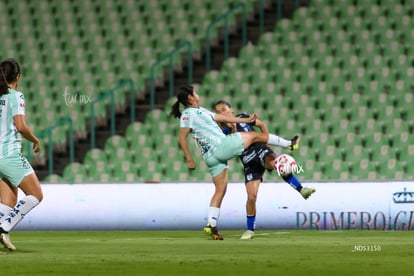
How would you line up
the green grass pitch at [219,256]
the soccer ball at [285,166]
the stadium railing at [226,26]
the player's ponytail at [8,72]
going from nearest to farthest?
the green grass pitch at [219,256] < the player's ponytail at [8,72] < the soccer ball at [285,166] < the stadium railing at [226,26]

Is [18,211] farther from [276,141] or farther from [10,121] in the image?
[276,141]

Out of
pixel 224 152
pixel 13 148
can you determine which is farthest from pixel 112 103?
pixel 13 148

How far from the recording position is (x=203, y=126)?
12633 mm

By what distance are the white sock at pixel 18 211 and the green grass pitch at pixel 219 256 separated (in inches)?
10.8

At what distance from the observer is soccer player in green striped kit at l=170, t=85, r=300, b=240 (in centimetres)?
1250

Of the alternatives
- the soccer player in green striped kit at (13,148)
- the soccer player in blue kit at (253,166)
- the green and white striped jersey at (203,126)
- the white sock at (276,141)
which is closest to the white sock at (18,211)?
the soccer player in green striped kit at (13,148)

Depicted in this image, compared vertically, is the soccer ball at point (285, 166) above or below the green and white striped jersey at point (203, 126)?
below

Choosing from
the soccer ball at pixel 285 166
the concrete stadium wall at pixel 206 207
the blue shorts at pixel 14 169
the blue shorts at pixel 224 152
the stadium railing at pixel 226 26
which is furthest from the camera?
the stadium railing at pixel 226 26

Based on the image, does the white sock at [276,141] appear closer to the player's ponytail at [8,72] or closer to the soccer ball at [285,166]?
the soccer ball at [285,166]

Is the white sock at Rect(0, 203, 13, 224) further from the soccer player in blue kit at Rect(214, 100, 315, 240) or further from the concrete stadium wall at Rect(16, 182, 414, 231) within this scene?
the concrete stadium wall at Rect(16, 182, 414, 231)

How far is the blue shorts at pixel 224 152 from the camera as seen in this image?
1248 centimetres

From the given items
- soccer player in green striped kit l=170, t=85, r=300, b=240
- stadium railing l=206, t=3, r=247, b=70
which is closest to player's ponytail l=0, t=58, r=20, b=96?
soccer player in green striped kit l=170, t=85, r=300, b=240

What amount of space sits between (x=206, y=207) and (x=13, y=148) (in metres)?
6.11

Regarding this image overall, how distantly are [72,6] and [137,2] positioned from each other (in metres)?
1.61
